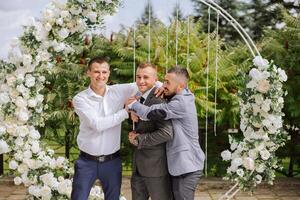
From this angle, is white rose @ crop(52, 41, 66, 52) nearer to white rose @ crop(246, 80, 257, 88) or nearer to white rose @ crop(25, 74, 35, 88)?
white rose @ crop(25, 74, 35, 88)

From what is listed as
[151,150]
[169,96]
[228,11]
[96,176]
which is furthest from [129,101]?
[228,11]

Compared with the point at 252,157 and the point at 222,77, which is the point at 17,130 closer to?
the point at 252,157

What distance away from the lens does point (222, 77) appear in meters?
7.07

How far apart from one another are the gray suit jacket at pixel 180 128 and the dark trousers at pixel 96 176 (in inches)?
17.9

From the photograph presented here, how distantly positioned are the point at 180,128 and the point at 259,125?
3.69 ft

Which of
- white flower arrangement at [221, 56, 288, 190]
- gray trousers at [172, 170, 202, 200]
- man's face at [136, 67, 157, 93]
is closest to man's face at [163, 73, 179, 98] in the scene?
man's face at [136, 67, 157, 93]

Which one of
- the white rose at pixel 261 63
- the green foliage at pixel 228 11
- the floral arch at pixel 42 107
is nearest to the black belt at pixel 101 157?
the floral arch at pixel 42 107

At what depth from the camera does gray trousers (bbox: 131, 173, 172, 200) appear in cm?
379

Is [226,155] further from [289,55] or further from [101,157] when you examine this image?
[289,55]

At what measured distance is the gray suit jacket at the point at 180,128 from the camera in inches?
144

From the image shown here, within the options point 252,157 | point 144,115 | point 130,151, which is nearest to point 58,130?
point 130,151

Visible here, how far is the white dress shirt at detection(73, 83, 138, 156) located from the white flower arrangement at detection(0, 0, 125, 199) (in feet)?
2.64

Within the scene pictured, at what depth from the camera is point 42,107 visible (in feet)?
15.6

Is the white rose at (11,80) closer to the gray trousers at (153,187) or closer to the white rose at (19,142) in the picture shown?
the white rose at (19,142)
